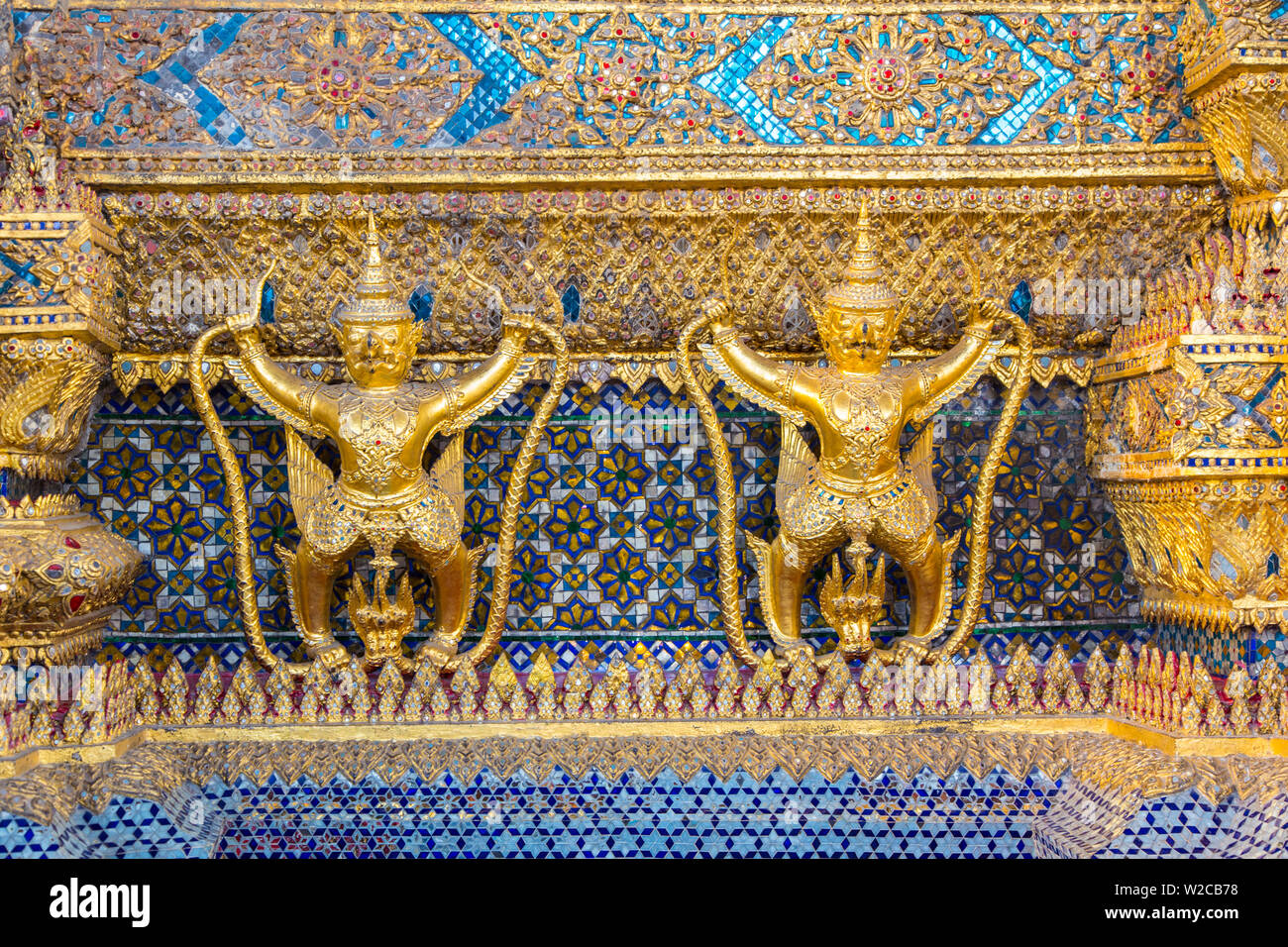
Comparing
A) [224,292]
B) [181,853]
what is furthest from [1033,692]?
[224,292]

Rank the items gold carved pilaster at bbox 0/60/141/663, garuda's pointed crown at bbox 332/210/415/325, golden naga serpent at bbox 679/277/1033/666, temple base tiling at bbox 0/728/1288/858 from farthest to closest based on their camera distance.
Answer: golden naga serpent at bbox 679/277/1033/666 < garuda's pointed crown at bbox 332/210/415/325 < gold carved pilaster at bbox 0/60/141/663 < temple base tiling at bbox 0/728/1288/858

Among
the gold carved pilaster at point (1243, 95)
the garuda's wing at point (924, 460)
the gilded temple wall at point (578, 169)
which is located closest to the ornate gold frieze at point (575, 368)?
the gilded temple wall at point (578, 169)

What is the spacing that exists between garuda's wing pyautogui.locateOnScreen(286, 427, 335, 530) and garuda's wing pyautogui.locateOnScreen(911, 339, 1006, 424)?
6.90 ft

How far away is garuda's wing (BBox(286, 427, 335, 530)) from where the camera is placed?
12.8ft

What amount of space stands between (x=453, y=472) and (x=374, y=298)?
2.22 feet

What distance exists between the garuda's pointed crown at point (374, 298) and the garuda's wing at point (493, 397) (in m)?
0.31

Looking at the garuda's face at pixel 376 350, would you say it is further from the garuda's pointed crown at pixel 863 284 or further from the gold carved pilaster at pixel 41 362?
the garuda's pointed crown at pixel 863 284

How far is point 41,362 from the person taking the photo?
3.59 metres

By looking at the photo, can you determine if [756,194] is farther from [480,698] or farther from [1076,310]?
[480,698]

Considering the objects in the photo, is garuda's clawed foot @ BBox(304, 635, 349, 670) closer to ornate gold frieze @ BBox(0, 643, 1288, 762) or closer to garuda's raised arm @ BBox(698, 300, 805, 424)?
ornate gold frieze @ BBox(0, 643, 1288, 762)

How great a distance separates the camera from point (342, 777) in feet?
11.9

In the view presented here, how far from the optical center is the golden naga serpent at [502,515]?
3.89 meters

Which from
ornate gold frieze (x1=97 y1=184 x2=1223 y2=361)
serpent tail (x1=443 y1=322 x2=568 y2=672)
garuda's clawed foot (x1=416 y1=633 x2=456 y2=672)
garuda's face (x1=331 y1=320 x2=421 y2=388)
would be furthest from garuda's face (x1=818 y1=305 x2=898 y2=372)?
garuda's clawed foot (x1=416 y1=633 x2=456 y2=672)

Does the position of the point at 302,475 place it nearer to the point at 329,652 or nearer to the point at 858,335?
the point at 329,652
